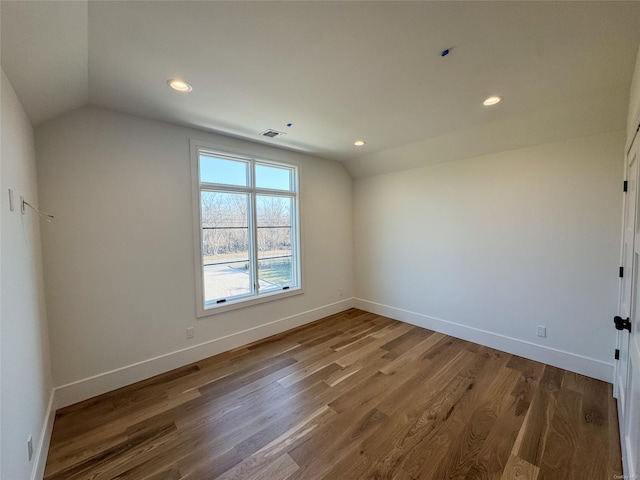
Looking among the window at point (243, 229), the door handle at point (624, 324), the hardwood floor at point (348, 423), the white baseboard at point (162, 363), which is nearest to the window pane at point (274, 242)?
the window at point (243, 229)

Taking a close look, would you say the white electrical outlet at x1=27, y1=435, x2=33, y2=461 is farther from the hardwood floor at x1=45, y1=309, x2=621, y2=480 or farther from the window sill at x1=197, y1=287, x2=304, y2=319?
the window sill at x1=197, y1=287, x2=304, y2=319

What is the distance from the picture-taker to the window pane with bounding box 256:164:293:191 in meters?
3.59

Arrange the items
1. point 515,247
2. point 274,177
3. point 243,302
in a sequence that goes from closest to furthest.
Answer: point 515,247 < point 243,302 < point 274,177

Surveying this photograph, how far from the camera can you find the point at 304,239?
159 inches

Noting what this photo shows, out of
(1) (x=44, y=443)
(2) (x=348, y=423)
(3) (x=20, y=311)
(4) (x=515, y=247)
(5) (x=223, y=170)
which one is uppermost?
(5) (x=223, y=170)

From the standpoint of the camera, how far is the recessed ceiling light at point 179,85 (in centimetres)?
193

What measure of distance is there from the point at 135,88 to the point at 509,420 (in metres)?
3.87

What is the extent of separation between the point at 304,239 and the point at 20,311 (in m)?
2.97

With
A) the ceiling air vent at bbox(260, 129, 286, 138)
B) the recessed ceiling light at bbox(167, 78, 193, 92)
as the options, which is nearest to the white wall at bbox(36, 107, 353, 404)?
the ceiling air vent at bbox(260, 129, 286, 138)

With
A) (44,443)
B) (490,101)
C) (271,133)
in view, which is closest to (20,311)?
(44,443)

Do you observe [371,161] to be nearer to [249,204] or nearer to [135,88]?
[249,204]

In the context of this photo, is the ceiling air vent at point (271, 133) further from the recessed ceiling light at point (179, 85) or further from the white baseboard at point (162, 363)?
the white baseboard at point (162, 363)

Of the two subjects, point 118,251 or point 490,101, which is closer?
point 490,101

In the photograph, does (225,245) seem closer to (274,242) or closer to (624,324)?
(274,242)
